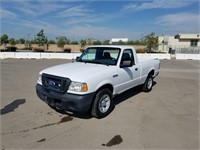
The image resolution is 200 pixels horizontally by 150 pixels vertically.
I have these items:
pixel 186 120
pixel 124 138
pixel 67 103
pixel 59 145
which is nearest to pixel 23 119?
pixel 67 103

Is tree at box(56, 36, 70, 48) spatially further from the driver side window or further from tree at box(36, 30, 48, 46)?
the driver side window

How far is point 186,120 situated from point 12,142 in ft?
13.4

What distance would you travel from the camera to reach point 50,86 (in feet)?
15.3

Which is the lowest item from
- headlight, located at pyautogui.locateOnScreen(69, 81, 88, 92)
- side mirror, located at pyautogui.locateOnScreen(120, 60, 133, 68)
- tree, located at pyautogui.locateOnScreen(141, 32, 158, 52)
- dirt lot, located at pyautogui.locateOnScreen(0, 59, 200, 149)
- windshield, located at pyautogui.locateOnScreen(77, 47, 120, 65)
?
dirt lot, located at pyautogui.locateOnScreen(0, 59, 200, 149)

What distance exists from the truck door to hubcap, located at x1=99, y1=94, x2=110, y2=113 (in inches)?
20.3

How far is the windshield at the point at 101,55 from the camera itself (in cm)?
563

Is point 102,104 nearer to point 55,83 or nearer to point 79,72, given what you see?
point 79,72

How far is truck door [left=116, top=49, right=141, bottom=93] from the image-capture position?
5.43m

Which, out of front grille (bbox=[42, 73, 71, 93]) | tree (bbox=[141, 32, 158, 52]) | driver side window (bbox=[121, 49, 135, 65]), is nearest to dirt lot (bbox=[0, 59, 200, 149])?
front grille (bbox=[42, 73, 71, 93])

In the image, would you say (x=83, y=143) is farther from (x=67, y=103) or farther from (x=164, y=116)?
(x=164, y=116)

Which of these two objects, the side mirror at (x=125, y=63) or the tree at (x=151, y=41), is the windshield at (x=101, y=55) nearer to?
the side mirror at (x=125, y=63)

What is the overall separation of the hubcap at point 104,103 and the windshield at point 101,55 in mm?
1054

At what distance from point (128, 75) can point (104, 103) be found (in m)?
1.30

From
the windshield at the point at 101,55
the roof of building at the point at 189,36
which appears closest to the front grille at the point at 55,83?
the windshield at the point at 101,55
